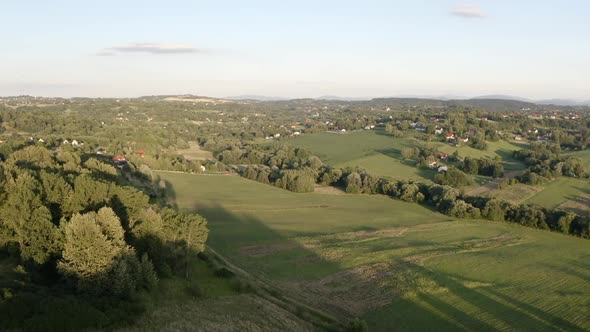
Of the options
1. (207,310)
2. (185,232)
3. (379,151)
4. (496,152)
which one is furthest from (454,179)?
(207,310)

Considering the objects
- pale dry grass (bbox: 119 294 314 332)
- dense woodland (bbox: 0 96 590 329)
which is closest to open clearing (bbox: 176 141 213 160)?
dense woodland (bbox: 0 96 590 329)

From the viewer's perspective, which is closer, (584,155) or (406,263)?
(406,263)

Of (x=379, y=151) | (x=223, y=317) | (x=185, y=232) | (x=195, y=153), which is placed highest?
(x=185, y=232)

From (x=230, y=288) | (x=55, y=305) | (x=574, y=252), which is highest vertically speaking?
(x=55, y=305)

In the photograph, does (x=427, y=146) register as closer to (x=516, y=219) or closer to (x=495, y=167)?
(x=495, y=167)

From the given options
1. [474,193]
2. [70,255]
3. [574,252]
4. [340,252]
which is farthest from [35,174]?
[474,193]

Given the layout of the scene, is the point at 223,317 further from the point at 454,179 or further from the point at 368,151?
the point at 368,151
